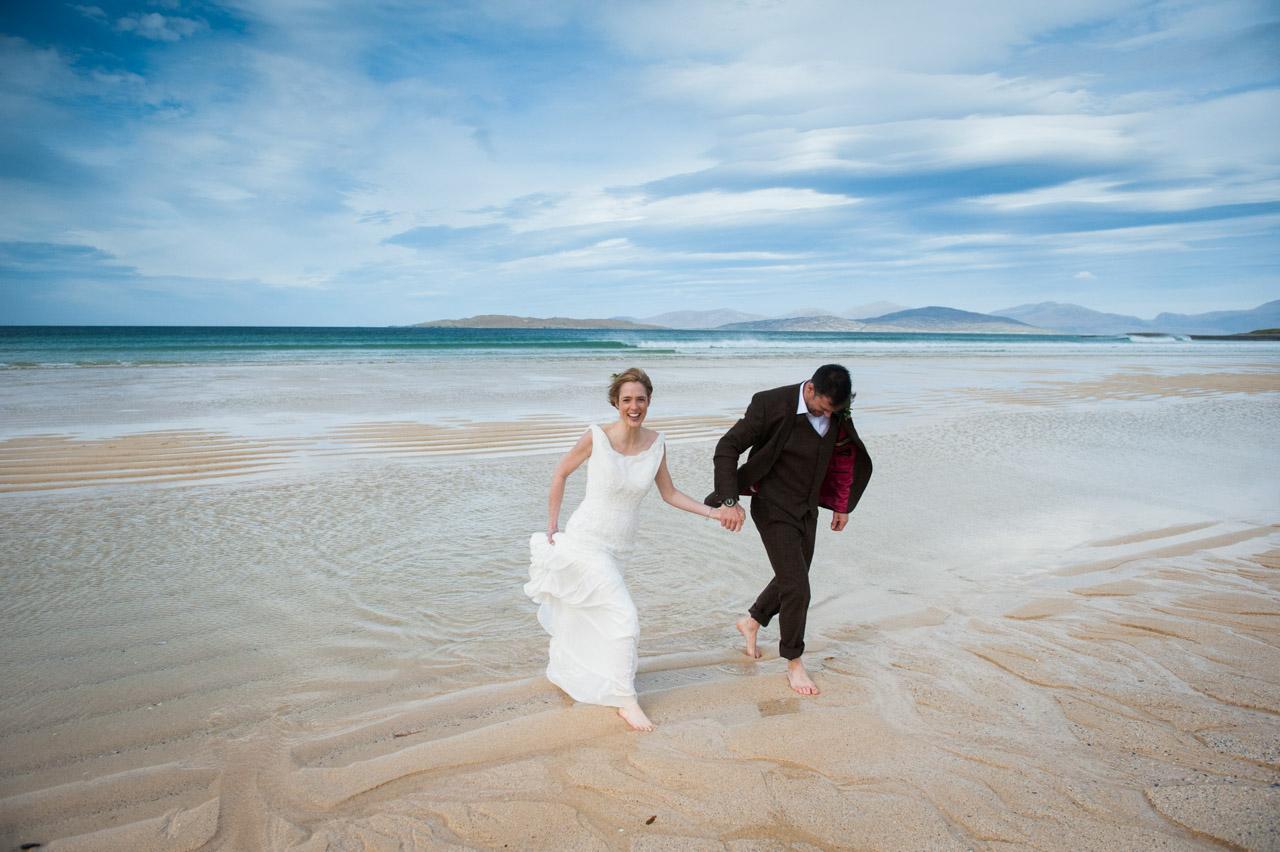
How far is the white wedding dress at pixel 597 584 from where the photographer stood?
13.4 feet

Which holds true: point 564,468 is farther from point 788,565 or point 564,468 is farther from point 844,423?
point 844,423

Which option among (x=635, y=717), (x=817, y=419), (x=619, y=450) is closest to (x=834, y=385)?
(x=817, y=419)

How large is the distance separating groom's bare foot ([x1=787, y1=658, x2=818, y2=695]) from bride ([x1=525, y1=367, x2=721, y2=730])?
99 centimetres

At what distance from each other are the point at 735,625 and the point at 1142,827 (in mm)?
2665

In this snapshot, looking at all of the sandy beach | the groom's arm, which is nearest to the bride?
the sandy beach

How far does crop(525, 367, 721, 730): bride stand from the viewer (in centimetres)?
409

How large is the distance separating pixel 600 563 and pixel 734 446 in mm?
1096

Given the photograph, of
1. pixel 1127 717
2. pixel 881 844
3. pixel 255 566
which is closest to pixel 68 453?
pixel 255 566

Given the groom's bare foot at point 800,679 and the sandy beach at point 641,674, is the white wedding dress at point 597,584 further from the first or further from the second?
the groom's bare foot at point 800,679

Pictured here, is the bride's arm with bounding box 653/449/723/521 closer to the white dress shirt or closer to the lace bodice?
the lace bodice

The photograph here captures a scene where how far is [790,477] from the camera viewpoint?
4527 mm

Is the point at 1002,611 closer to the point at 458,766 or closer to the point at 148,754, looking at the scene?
the point at 458,766

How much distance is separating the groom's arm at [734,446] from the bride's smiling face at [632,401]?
55 cm

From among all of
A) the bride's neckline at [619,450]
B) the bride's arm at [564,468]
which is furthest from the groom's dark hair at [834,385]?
the bride's arm at [564,468]
